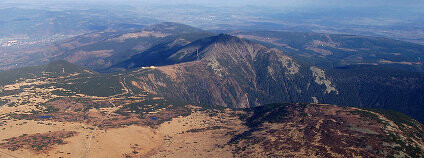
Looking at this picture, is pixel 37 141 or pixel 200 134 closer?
pixel 37 141

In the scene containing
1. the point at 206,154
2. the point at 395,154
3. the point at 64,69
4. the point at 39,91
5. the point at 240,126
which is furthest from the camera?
the point at 64,69

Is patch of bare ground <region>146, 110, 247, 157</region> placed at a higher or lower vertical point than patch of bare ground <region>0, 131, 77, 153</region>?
lower

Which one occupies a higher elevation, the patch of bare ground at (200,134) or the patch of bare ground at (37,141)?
the patch of bare ground at (37,141)

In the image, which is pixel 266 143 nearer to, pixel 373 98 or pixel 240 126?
pixel 240 126

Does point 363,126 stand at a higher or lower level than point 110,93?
higher

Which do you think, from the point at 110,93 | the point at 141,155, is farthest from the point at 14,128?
the point at 110,93

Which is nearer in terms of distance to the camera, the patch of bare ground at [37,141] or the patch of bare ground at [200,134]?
the patch of bare ground at [37,141]

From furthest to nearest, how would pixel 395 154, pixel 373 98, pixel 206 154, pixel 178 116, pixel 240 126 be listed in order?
pixel 373 98 → pixel 178 116 → pixel 240 126 → pixel 206 154 → pixel 395 154

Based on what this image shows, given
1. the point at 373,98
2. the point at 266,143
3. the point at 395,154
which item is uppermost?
the point at 395,154

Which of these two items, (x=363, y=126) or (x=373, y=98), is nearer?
(x=363, y=126)

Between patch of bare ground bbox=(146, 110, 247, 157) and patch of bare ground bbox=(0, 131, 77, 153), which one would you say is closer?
Result: patch of bare ground bbox=(0, 131, 77, 153)

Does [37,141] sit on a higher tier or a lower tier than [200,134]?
higher
